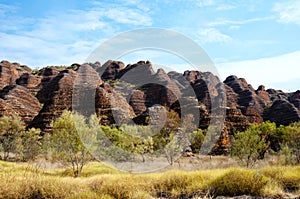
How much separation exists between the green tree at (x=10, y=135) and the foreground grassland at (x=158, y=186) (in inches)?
1388

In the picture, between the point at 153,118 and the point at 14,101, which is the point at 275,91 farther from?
the point at 14,101

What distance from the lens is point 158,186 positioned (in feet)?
47.8

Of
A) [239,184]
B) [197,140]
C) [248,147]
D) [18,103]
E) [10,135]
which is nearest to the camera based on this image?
[239,184]

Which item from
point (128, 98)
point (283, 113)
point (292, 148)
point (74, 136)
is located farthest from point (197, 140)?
point (283, 113)

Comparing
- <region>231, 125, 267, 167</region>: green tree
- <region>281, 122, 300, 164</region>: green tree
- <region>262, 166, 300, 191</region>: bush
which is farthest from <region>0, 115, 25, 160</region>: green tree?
<region>262, 166, 300, 191</region>: bush

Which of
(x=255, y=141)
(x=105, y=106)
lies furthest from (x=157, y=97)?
(x=255, y=141)

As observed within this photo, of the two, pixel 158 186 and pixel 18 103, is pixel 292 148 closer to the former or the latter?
pixel 158 186

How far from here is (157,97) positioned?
100 meters

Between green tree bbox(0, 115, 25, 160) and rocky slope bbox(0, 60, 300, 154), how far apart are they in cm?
807

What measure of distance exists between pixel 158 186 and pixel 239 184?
148 inches

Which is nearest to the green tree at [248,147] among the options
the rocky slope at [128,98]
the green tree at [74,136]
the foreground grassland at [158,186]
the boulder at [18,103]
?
the foreground grassland at [158,186]

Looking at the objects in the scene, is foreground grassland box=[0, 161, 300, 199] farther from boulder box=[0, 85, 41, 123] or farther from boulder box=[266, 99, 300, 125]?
boulder box=[266, 99, 300, 125]

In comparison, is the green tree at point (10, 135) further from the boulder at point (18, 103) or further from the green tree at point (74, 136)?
the green tree at point (74, 136)

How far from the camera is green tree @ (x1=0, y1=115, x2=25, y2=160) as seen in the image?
151ft
